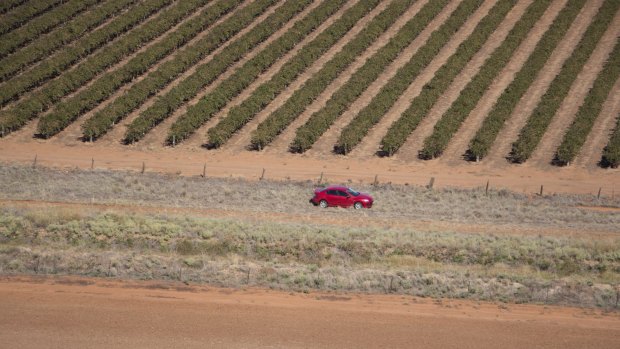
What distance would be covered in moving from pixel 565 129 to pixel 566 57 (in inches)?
624

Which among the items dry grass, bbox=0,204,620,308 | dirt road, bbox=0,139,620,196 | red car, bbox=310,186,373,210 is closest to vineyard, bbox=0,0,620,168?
dirt road, bbox=0,139,620,196

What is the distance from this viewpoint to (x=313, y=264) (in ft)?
102

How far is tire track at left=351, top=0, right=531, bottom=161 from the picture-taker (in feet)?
195

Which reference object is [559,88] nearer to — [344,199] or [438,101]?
[438,101]

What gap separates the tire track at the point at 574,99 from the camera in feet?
192

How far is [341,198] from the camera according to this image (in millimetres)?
42344

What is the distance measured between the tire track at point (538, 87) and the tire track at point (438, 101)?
5.50 m

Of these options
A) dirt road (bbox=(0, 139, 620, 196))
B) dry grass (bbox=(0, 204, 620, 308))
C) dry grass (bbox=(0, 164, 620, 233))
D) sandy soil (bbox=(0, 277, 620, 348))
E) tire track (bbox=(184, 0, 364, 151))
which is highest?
tire track (bbox=(184, 0, 364, 151))

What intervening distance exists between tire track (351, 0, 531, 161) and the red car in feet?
51.3

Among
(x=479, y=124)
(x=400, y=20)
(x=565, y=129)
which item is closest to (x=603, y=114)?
(x=565, y=129)

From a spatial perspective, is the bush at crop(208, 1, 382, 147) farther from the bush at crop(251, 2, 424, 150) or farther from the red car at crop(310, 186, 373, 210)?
the red car at crop(310, 186, 373, 210)

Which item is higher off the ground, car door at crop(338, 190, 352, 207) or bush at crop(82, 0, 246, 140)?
bush at crop(82, 0, 246, 140)

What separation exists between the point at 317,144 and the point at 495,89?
19.5m

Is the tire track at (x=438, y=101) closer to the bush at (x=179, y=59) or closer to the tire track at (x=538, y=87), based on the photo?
the tire track at (x=538, y=87)
